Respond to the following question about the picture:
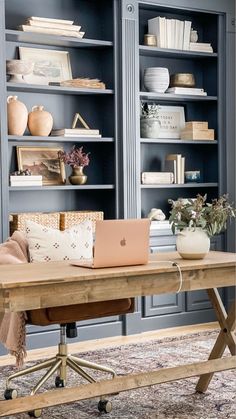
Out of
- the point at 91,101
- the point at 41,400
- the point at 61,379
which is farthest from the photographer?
the point at 91,101

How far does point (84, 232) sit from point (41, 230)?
27 centimetres

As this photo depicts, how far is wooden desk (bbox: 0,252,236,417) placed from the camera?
9.48 ft

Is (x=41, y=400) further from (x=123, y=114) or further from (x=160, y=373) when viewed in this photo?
(x=123, y=114)

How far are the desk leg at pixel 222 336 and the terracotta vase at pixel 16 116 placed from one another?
195 centimetres

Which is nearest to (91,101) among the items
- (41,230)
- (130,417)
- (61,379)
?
(41,230)

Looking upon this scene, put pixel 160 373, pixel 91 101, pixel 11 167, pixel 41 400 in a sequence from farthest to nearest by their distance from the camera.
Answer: pixel 91 101
pixel 11 167
pixel 160 373
pixel 41 400

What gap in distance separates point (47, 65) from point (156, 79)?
876mm

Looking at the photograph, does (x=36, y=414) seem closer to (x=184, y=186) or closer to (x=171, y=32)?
(x=184, y=186)

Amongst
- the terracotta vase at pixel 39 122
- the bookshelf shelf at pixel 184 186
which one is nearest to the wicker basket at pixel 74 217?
the bookshelf shelf at pixel 184 186

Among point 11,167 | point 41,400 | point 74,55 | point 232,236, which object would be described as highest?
point 74,55

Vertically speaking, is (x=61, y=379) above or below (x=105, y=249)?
below

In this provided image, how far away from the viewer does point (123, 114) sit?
5.46 m

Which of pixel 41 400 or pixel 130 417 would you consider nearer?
pixel 41 400

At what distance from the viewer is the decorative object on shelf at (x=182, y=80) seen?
232 inches
